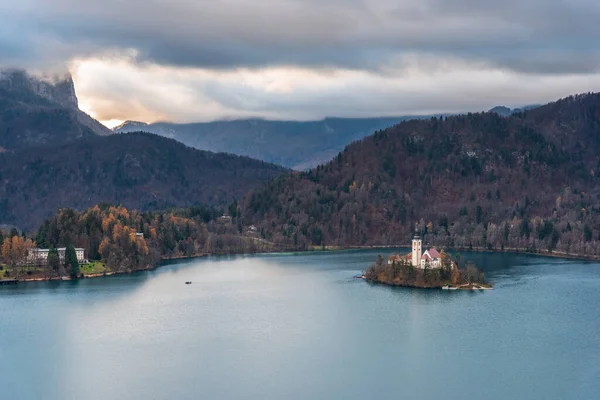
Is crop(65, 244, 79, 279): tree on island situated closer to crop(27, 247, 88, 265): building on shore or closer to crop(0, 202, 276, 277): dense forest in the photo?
crop(0, 202, 276, 277): dense forest

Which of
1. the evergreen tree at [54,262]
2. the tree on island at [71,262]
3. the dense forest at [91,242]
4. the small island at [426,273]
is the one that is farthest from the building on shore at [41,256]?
the small island at [426,273]

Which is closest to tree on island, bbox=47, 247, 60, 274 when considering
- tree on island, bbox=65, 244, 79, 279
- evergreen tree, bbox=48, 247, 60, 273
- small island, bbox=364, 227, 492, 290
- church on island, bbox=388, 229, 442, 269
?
evergreen tree, bbox=48, 247, 60, 273

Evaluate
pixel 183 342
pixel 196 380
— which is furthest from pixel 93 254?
pixel 196 380

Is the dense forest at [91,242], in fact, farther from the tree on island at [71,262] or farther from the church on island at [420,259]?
the church on island at [420,259]

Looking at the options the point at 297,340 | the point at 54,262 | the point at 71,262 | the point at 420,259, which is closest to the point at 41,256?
the point at 54,262

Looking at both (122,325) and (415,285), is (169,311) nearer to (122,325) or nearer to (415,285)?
(122,325)
